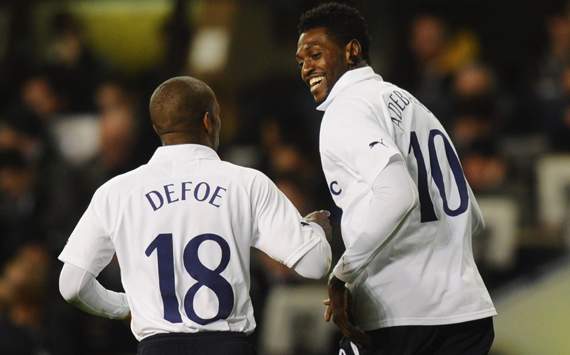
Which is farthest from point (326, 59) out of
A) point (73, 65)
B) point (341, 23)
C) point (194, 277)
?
point (73, 65)

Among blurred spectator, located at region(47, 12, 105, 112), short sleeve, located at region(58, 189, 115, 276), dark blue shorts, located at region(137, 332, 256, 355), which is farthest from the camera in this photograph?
blurred spectator, located at region(47, 12, 105, 112)

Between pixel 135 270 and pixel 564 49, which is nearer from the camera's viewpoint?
pixel 135 270

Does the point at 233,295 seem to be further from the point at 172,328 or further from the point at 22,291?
the point at 22,291

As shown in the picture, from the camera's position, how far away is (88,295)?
4.17 m

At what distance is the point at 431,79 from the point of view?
8.98 meters

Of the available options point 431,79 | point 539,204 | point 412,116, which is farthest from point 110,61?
point 412,116

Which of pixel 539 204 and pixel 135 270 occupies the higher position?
pixel 135 270

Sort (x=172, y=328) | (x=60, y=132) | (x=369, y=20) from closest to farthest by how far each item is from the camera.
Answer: (x=172, y=328)
(x=60, y=132)
(x=369, y=20)

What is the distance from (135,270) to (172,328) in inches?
8.6

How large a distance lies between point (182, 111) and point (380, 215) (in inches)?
28.0

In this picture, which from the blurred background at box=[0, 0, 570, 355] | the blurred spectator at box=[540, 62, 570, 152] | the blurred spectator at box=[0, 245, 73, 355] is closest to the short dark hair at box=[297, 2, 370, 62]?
the blurred background at box=[0, 0, 570, 355]

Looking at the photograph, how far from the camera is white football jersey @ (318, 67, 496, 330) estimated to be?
4.18 metres

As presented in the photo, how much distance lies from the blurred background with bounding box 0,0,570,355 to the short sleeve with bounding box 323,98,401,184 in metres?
3.30

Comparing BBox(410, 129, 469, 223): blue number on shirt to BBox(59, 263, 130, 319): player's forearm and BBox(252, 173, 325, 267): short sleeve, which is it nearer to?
BBox(252, 173, 325, 267): short sleeve
